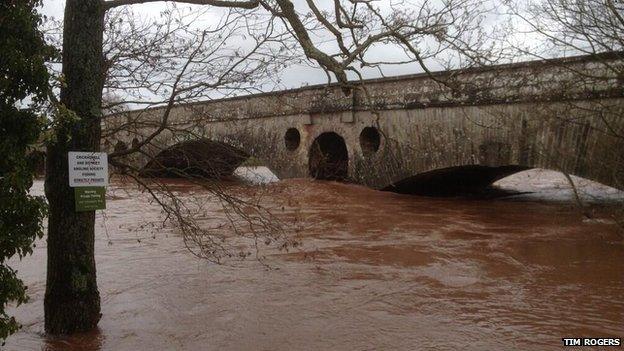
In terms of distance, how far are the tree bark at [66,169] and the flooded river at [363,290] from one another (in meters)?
0.35

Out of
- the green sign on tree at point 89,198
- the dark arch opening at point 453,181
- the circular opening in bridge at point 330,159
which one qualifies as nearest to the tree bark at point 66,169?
the green sign on tree at point 89,198

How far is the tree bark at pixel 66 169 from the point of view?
500cm

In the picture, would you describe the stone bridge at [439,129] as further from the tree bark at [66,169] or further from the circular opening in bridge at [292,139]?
the tree bark at [66,169]

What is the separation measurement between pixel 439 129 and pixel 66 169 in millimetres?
10660

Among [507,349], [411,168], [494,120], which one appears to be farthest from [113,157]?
[411,168]

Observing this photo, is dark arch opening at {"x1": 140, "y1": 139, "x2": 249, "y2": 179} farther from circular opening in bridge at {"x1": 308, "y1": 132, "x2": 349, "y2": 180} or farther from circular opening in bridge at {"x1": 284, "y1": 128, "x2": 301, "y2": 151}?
circular opening in bridge at {"x1": 284, "y1": 128, "x2": 301, "y2": 151}

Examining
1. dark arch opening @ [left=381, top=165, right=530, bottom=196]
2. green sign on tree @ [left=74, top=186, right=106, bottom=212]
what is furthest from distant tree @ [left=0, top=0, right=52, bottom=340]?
dark arch opening @ [left=381, top=165, right=530, bottom=196]

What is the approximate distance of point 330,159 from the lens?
739 inches

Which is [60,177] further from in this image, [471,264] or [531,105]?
[531,105]

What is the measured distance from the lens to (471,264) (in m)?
8.06

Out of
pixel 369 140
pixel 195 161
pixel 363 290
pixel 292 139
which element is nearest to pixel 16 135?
pixel 195 161

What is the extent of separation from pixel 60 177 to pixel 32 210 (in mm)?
1412

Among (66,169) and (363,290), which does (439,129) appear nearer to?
(363,290)

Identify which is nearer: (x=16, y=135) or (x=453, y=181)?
(x=16, y=135)
